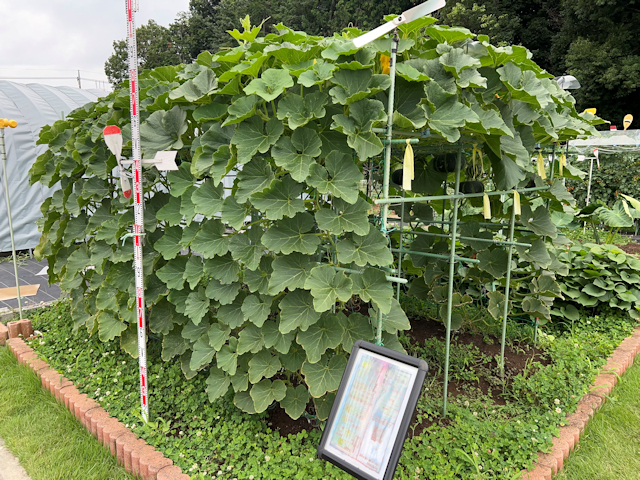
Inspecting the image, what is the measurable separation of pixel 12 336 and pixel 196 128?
8.00 feet

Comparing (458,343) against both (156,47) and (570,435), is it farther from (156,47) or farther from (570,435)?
(156,47)

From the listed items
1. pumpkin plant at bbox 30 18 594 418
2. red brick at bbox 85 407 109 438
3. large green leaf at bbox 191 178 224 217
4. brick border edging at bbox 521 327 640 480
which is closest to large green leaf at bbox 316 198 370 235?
pumpkin plant at bbox 30 18 594 418

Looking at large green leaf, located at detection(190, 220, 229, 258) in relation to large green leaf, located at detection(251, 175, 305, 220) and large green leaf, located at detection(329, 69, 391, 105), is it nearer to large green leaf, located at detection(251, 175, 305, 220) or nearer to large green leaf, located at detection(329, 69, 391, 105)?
large green leaf, located at detection(251, 175, 305, 220)

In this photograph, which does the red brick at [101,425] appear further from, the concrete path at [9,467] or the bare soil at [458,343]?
the bare soil at [458,343]

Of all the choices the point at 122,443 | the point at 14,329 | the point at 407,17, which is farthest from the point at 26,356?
the point at 407,17

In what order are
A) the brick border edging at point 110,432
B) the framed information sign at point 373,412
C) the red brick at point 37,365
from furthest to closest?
1. the red brick at point 37,365
2. the brick border edging at point 110,432
3. the framed information sign at point 373,412

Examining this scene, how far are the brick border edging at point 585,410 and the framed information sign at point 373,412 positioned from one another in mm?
986

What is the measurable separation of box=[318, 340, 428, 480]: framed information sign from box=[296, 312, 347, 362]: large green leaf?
33 cm

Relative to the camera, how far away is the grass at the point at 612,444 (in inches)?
80.7

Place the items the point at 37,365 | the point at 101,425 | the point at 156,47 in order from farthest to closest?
the point at 156,47
the point at 37,365
the point at 101,425

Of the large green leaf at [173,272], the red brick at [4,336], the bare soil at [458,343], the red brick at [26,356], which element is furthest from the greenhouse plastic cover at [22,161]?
the bare soil at [458,343]

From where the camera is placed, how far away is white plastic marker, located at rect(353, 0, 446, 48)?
1398 millimetres

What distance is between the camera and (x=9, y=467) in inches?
83.2

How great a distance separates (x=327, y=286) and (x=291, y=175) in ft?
1.55
